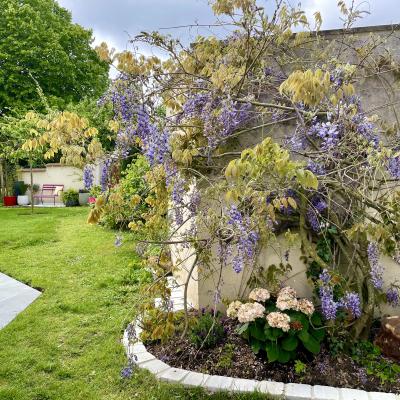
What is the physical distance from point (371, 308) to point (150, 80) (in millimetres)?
2770

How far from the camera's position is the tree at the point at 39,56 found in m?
19.3

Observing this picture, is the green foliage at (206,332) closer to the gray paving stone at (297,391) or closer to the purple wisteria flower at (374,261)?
the gray paving stone at (297,391)

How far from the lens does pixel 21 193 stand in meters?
18.6

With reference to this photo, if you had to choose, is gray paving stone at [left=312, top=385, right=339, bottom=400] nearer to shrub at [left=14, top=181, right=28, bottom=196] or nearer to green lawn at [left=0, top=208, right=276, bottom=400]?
green lawn at [left=0, top=208, right=276, bottom=400]

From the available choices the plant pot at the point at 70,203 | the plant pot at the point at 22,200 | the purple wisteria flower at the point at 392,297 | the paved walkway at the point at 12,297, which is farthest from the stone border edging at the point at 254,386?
the plant pot at the point at 22,200

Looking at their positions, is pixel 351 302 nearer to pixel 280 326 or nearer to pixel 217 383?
pixel 280 326

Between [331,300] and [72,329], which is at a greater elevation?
[331,300]

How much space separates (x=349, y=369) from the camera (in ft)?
10.2

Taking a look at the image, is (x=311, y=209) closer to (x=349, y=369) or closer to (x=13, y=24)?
(x=349, y=369)

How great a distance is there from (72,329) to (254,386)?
2.12 m

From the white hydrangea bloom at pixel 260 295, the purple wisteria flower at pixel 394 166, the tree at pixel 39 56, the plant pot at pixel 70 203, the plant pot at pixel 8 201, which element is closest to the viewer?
the purple wisteria flower at pixel 394 166

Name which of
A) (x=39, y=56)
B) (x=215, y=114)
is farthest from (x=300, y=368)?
(x=39, y=56)

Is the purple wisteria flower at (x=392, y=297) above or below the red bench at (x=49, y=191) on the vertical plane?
below

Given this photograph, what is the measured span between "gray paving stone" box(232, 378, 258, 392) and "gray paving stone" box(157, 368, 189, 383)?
0.39m
